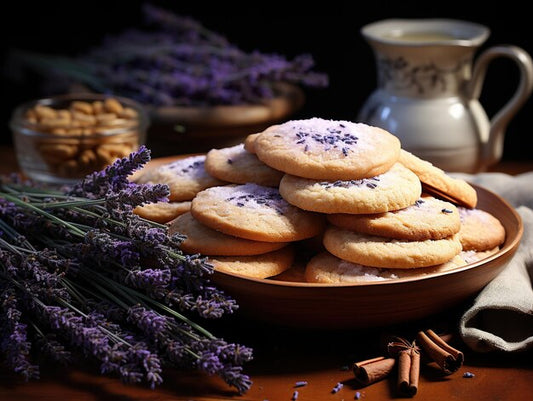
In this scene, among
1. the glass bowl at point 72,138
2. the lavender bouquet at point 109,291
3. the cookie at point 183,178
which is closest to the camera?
the lavender bouquet at point 109,291

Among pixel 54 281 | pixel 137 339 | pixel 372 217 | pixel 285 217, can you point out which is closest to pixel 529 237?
pixel 372 217

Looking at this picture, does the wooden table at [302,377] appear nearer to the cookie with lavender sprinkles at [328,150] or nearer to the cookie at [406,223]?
the cookie at [406,223]

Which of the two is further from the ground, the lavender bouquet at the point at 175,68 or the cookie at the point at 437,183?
the cookie at the point at 437,183

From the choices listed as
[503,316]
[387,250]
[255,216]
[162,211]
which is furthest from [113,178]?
[503,316]

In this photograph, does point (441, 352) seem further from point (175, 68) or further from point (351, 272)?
point (175, 68)

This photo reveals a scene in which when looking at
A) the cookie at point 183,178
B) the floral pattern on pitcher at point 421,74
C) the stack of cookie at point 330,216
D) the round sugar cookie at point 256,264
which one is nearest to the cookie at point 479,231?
the stack of cookie at point 330,216

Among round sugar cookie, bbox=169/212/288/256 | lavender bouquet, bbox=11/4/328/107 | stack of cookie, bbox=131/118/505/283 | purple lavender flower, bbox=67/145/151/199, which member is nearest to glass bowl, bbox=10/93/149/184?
lavender bouquet, bbox=11/4/328/107
